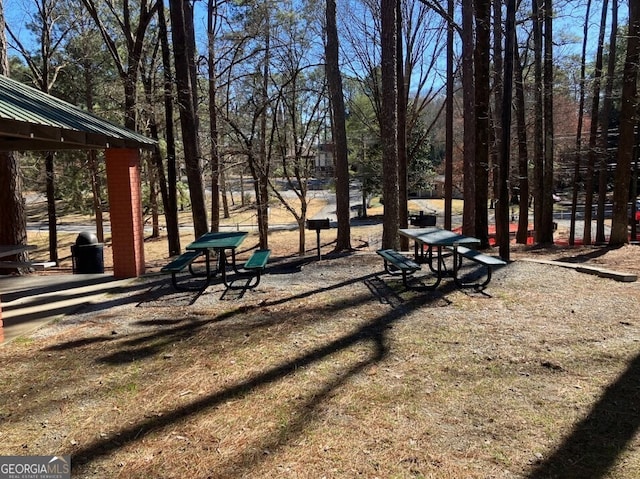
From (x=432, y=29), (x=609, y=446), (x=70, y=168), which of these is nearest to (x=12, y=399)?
(x=609, y=446)

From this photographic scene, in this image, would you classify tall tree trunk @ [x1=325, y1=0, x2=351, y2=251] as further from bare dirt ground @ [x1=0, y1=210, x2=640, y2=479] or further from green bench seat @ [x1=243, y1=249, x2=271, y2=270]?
bare dirt ground @ [x1=0, y1=210, x2=640, y2=479]

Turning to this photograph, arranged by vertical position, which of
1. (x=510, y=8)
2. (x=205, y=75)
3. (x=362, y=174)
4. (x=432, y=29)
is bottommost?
(x=362, y=174)

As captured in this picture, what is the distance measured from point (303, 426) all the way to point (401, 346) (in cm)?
151

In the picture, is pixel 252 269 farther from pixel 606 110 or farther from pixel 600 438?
pixel 606 110

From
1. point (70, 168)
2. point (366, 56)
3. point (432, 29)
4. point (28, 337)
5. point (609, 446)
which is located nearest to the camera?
point (609, 446)

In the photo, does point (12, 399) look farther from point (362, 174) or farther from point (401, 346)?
point (362, 174)

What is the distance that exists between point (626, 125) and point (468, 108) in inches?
142

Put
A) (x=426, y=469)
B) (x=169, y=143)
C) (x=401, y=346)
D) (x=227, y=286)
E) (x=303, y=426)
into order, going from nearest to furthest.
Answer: (x=426, y=469), (x=303, y=426), (x=401, y=346), (x=227, y=286), (x=169, y=143)

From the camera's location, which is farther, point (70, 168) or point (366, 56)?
point (70, 168)

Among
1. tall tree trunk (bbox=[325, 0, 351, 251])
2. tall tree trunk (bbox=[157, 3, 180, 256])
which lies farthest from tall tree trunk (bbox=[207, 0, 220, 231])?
tall tree trunk (bbox=[325, 0, 351, 251])

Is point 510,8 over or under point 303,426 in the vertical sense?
over

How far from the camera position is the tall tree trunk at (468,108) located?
10.9 meters

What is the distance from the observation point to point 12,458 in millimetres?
2320

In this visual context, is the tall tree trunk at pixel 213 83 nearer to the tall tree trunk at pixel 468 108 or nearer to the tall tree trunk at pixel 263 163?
the tall tree trunk at pixel 263 163
